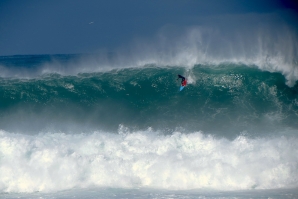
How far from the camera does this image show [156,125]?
12.6m

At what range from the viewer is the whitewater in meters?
9.44

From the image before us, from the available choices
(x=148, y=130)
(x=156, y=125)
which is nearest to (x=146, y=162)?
(x=148, y=130)

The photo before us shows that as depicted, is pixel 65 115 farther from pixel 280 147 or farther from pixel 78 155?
pixel 280 147

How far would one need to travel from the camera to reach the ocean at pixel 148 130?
9.39m

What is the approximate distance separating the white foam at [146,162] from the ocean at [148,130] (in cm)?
3

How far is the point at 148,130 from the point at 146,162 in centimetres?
228

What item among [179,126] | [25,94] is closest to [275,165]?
[179,126]

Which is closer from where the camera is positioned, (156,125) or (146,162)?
(146,162)

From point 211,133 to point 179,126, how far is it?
129 centimetres

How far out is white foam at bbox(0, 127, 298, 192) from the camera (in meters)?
9.42

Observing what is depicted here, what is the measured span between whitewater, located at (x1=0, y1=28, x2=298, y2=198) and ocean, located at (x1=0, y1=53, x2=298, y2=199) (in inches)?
1.7

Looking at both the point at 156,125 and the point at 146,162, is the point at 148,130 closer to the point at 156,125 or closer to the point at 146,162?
the point at 156,125

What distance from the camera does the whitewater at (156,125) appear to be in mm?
9438

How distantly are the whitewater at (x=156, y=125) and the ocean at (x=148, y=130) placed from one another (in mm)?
43
